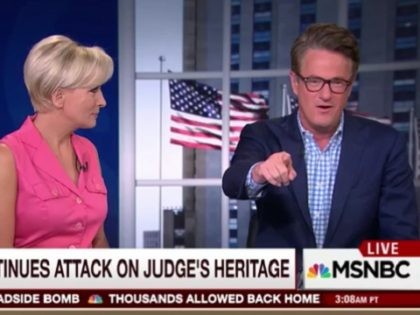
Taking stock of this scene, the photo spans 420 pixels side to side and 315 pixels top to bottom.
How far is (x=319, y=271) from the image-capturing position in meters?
0.76

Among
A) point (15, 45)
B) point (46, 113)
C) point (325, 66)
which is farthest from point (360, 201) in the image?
point (15, 45)

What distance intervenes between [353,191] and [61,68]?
0.49m

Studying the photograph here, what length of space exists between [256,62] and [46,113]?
37 cm

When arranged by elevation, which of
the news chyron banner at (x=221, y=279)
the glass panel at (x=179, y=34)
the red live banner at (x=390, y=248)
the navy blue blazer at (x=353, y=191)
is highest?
the glass panel at (x=179, y=34)

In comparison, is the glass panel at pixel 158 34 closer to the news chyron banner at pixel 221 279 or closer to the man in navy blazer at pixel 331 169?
the man in navy blazer at pixel 331 169

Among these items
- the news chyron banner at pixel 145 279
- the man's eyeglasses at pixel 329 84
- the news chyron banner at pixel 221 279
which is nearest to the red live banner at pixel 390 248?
the news chyron banner at pixel 221 279

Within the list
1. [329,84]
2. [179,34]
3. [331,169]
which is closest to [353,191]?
[331,169]

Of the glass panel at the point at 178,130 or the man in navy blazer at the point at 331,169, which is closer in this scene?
the man in navy blazer at the point at 331,169

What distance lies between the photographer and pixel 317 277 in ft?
2.48

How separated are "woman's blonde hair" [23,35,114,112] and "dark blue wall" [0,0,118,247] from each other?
0.03 metres

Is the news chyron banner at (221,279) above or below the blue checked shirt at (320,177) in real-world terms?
below

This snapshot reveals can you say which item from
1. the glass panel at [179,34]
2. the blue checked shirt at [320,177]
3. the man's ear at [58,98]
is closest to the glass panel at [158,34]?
the glass panel at [179,34]

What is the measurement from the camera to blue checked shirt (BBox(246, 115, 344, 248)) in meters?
0.76

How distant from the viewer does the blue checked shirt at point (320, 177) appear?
76 cm
